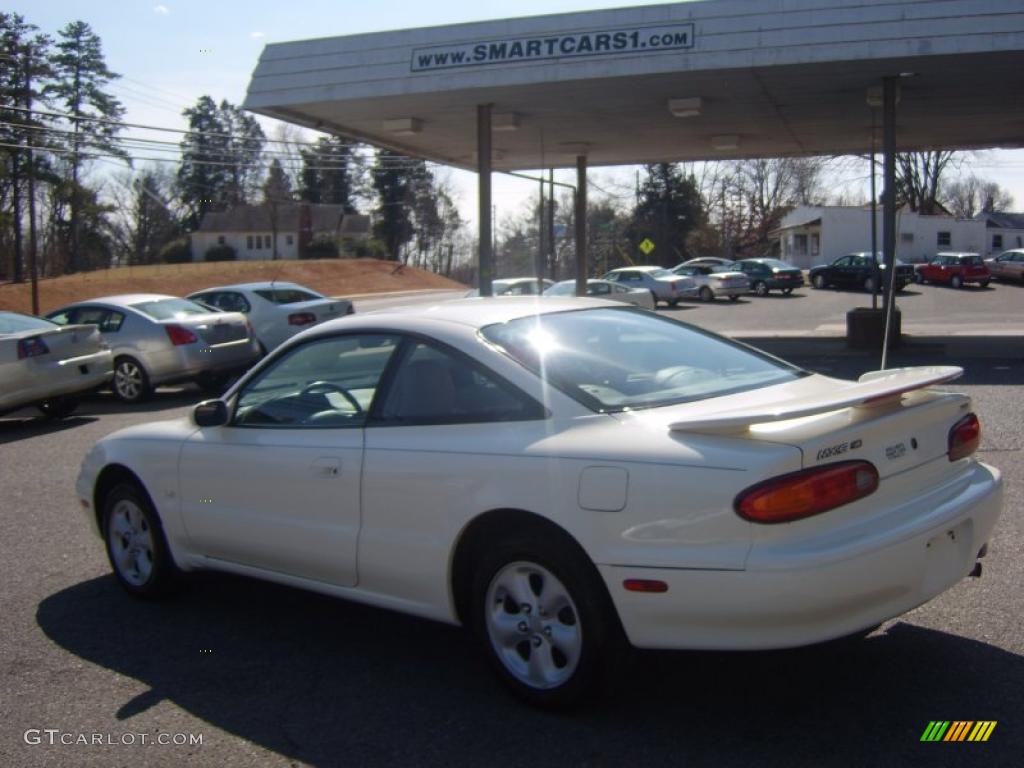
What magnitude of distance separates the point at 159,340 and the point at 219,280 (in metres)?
44.8

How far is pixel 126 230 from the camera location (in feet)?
281

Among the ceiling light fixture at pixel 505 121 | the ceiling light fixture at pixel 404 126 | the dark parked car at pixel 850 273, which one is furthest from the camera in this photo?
the dark parked car at pixel 850 273

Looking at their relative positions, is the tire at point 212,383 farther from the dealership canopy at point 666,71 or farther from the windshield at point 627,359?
the windshield at point 627,359

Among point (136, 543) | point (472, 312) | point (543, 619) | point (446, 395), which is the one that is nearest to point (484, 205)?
point (136, 543)

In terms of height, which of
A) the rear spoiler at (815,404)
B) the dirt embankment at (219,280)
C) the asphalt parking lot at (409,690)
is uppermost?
the dirt embankment at (219,280)

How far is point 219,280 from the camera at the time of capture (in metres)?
57.7

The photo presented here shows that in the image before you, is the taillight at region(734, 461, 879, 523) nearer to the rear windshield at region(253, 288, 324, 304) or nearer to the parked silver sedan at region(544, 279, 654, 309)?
the rear windshield at region(253, 288, 324, 304)

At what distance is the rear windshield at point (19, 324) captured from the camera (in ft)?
41.0

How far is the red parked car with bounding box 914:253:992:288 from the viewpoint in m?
45.7

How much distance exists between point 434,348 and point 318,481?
79 centimetres

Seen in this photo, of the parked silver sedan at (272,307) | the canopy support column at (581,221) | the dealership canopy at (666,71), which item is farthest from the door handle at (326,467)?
the canopy support column at (581,221)

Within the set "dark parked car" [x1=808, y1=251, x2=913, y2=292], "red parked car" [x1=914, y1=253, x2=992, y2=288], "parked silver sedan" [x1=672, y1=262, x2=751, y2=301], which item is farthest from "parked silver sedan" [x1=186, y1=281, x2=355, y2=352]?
"red parked car" [x1=914, y1=253, x2=992, y2=288]

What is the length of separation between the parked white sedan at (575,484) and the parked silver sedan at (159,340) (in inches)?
372

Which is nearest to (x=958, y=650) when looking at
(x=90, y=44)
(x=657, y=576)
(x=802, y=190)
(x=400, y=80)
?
(x=657, y=576)
